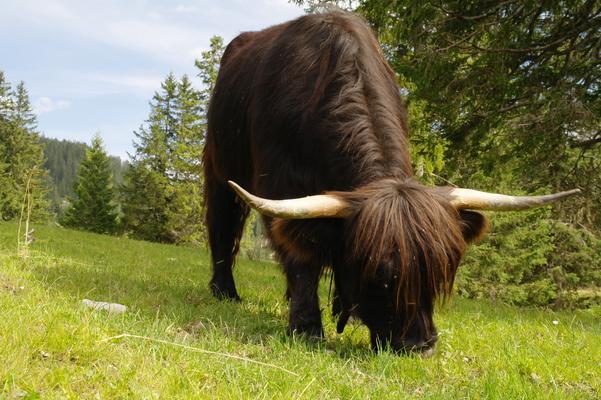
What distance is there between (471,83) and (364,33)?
14.3ft

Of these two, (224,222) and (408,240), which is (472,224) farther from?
(224,222)

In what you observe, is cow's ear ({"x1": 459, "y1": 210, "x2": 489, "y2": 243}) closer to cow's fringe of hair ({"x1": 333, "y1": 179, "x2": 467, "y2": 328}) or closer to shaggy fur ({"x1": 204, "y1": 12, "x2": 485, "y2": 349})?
shaggy fur ({"x1": 204, "y1": 12, "x2": 485, "y2": 349})

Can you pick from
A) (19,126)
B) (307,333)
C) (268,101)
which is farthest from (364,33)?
(19,126)

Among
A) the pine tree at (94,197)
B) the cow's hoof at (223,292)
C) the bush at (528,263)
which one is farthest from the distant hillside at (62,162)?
the cow's hoof at (223,292)

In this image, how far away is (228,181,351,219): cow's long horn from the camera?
11.9 ft

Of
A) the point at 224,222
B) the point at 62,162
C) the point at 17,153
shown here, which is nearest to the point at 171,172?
the point at 17,153

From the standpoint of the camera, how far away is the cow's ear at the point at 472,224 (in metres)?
4.21

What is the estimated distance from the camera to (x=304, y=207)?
3.81m

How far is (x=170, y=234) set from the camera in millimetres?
37375

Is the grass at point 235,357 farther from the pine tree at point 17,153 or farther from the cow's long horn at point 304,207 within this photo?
the pine tree at point 17,153

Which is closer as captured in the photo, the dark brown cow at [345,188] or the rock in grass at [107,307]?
the dark brown cow at [345,188]

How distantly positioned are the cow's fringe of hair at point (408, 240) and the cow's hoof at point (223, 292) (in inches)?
113

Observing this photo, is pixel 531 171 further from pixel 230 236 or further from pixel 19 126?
pixel 19 126

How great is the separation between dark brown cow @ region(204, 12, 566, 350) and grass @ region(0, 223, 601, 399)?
1.29 ft
